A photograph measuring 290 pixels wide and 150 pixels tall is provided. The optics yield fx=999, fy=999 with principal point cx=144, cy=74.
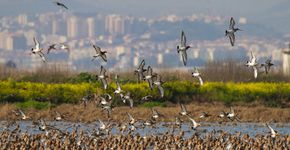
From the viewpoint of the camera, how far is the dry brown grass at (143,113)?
1783 inches

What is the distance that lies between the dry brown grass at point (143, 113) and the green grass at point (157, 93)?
1.63 m

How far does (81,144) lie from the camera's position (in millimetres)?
28359

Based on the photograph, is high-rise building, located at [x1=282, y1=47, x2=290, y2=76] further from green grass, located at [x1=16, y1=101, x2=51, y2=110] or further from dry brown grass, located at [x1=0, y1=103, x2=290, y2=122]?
green grass, located at [x1=16, y1=101, x2=51, y2=110]

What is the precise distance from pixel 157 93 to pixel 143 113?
4.64m

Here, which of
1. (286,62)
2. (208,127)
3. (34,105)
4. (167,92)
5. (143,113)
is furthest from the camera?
(286,62)

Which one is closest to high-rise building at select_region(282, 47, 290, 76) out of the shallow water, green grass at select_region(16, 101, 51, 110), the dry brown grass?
the dry brown grass

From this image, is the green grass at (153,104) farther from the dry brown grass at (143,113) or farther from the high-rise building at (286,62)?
the high-rise building at (286,62)

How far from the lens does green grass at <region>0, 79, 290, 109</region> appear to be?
5062 centimetres

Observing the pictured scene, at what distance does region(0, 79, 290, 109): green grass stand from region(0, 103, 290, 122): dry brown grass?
163 cm

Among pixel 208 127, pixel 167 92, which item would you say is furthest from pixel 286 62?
pixel 208 127

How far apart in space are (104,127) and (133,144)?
334 cm

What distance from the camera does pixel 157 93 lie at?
51812 millimetres

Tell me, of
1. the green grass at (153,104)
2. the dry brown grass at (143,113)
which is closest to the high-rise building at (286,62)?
the green grass at (153,104)

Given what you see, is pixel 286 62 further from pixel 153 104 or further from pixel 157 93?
pixel 153 104
